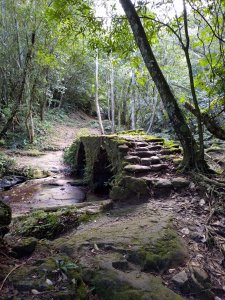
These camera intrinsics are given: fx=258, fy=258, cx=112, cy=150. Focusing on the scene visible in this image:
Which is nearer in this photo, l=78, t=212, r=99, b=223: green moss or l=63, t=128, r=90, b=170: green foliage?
l=78, t=212, r=99, b=223: green moss

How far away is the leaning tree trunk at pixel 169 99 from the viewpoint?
475cm

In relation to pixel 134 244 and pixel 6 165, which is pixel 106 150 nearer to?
pixel 6 165

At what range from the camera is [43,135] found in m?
15.4

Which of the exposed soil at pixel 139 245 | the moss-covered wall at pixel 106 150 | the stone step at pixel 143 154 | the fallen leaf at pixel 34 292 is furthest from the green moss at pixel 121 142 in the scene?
the fallen leaf at pixel 34 292

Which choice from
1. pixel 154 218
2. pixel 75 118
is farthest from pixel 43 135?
pixel 154 218

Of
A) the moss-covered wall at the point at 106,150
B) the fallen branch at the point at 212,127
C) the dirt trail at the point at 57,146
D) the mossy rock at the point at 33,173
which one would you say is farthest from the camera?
the dirt trail at the point at 57,146

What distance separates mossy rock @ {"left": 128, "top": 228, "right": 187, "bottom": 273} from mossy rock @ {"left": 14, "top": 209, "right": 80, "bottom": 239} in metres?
1.50

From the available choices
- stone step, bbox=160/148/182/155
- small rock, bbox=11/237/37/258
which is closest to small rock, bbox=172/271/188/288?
small rock, bbox=11/237/37/258

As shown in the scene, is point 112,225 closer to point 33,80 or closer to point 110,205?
point 110,205

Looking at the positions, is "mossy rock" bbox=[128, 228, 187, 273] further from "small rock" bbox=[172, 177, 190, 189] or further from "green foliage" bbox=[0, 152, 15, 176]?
"green foliage" bbox=[0, 152, 15, 176]

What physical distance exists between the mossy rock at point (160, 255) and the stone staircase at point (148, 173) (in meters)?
1.49

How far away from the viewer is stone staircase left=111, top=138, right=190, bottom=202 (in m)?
4.39

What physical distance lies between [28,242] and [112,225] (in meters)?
1.22

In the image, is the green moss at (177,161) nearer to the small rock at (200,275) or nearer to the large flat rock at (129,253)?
the large flat rock at (129,253)
